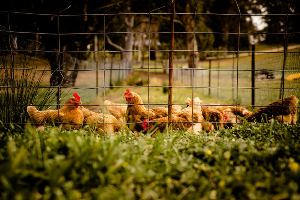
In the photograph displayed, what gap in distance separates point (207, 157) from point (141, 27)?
3642cm

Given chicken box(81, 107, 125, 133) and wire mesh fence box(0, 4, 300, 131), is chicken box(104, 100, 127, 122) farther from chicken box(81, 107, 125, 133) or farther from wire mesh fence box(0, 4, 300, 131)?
chicken box(81, 107, 125, 133)

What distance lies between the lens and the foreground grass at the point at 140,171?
2940mm

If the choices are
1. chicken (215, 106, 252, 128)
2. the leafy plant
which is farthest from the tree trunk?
chicken (215, 106, 252, 128)

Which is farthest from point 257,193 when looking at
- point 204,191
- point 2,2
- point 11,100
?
point 2,2

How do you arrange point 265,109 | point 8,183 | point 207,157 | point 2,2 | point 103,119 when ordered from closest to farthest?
point 8,183
point 207,157
point 103,119
point 265,109
point 2,2

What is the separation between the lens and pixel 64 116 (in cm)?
561

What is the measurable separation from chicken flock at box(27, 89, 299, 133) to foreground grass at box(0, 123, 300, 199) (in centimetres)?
167

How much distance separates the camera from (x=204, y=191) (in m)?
3.09

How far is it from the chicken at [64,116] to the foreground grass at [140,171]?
5.91 feet

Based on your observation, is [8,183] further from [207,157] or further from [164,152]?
[207,157]

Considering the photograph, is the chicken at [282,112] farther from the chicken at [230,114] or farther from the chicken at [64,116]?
the chicken at [64,116]

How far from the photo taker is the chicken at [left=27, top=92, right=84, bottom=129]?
18.1 feet

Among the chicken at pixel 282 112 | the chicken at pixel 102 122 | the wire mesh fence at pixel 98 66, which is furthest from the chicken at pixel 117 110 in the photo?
the chicken at pixel 282 112

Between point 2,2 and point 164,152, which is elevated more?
point 2,2
